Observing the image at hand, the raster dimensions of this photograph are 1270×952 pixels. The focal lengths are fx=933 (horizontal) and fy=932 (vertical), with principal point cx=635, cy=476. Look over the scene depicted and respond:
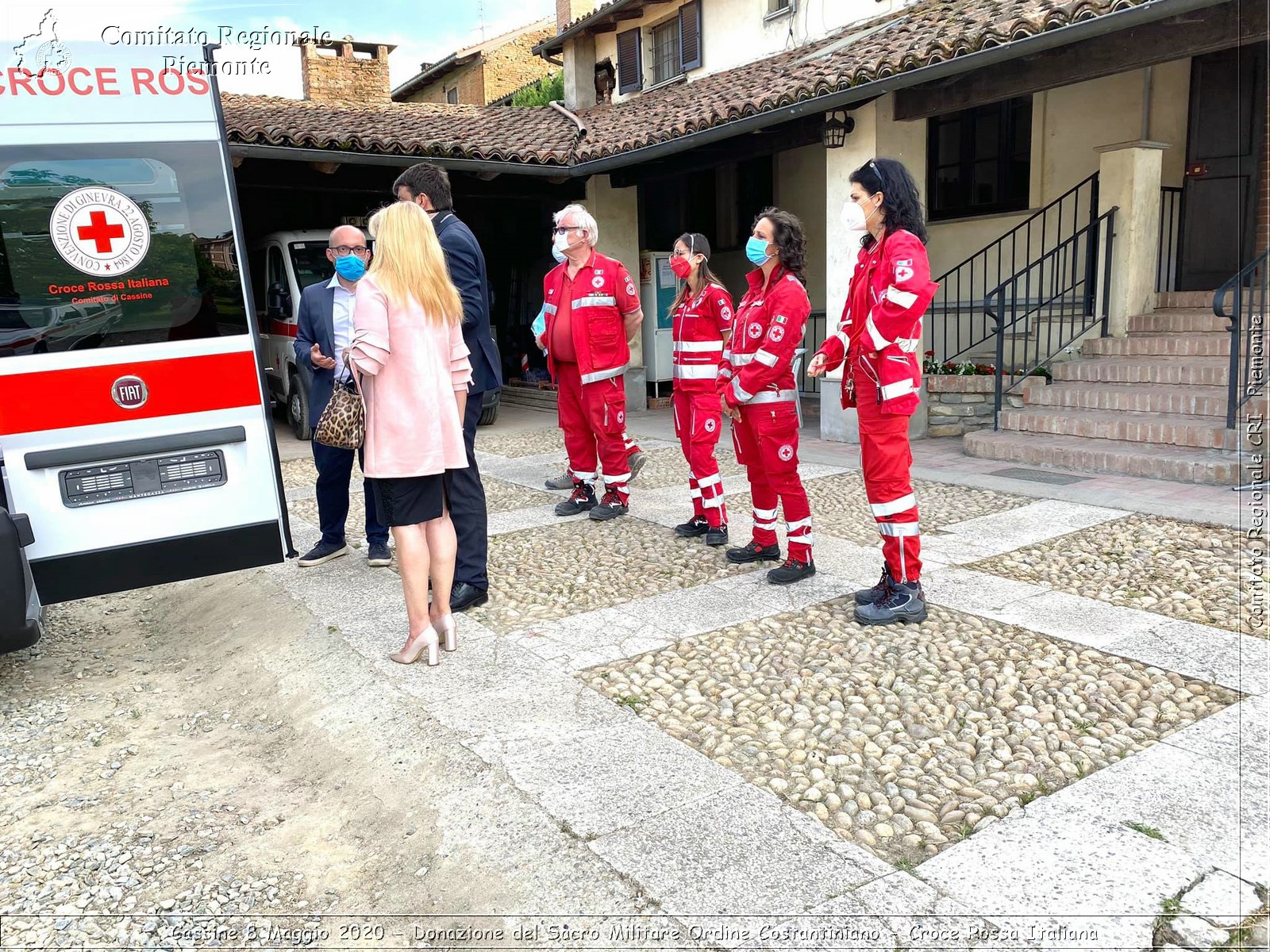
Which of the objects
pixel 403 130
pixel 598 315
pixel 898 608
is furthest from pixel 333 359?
pixel 403 130

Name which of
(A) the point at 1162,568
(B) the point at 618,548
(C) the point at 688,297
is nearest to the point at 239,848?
(B) the point at 618,548

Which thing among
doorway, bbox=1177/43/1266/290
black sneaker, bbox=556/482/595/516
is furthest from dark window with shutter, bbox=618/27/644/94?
black sneaker, bbox=556/482/595/516

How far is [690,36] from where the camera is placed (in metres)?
13.8

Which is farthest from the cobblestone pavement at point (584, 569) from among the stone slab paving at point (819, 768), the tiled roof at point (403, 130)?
the tiled roof at point (403, 130)

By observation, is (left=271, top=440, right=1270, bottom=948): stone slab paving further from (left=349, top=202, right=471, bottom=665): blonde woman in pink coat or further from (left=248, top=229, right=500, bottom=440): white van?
(left=248, top=229, right=500, bottom=440): white van

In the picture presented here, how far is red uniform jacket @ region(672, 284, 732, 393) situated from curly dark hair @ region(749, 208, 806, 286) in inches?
31.3

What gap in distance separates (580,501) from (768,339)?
2.34 metres

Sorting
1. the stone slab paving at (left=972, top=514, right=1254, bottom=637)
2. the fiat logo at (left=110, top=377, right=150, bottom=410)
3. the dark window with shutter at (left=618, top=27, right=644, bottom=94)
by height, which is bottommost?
the stone slab paving at (left=972, top=514, right=1254, bottom=637)

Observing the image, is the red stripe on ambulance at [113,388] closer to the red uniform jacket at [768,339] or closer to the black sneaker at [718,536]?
the red uniform jacket at [768,339]

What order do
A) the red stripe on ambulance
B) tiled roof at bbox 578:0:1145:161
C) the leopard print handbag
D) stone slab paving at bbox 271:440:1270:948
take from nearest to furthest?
stone slab paving at bbox 271:440:1270:948
the red stripe on ambulance
the leopard print handbag
tiled roof at bbox 578:0:1145:161

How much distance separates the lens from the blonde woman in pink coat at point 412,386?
3.44m

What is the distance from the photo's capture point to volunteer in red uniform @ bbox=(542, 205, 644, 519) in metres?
5.71

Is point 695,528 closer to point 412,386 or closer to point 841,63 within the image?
point 412,386

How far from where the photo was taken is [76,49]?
11.8 ft
